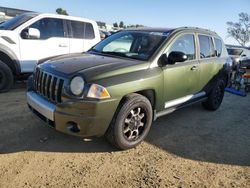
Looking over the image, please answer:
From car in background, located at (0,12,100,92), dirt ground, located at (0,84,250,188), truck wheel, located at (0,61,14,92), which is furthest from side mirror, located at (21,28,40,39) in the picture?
dirt ground, located at (0,84,250,188)

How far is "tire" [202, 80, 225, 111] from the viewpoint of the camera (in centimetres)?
617

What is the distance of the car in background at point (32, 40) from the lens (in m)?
6.70

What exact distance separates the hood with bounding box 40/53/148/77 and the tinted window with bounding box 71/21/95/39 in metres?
3.77

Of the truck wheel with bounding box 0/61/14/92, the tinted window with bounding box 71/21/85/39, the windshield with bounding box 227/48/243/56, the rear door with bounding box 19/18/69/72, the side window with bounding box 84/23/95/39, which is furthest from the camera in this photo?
the windshield with bounding box 227/48/243/56

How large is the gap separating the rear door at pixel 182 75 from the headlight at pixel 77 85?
147 centimetres

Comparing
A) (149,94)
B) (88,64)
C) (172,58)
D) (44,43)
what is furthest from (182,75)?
(44,43)

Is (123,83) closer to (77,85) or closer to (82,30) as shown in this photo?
(77,85)

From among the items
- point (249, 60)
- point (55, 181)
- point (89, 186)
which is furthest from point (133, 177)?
point (249, 60)

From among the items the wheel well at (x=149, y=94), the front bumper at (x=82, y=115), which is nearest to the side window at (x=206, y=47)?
the wheel well at (x=149, y=94)

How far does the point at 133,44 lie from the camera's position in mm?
4871

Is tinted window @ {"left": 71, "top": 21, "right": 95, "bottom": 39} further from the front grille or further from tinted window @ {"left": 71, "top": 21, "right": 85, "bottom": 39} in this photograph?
the front grille

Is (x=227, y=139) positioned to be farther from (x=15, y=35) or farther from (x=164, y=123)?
(x=15, y=35)

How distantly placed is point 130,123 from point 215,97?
3.15 metres

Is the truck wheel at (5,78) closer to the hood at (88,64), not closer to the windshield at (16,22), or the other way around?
the windshield at (16,22)
